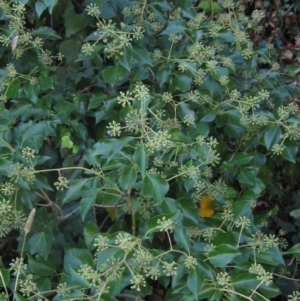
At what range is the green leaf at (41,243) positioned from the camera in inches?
61.3

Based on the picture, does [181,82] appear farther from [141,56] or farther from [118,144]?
[118,144]

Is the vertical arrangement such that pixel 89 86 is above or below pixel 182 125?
above

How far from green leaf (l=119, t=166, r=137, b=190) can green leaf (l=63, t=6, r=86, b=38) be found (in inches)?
30.5

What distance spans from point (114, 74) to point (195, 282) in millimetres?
737

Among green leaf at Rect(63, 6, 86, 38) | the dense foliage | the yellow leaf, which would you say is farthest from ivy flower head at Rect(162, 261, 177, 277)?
green leaf at Rect(63, 6, 86, 38)

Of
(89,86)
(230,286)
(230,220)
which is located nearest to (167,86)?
(89,86)

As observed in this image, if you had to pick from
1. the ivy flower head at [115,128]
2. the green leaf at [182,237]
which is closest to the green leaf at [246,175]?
the green leaf at [182,237]

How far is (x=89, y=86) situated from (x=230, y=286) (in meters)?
0.94

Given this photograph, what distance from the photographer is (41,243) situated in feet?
5.14

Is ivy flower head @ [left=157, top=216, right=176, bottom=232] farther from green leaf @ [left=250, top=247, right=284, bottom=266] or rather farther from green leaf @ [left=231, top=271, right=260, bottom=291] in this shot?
green leaf @ [left=250, top=247, right=284, bottom=266]

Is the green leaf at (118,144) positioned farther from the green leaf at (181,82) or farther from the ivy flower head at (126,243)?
the green leaf at (181,82)

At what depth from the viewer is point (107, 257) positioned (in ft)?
4.28

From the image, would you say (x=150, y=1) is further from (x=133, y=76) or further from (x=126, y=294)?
(x=126, y=294)

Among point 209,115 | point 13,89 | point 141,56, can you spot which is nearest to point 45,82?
point 13,89
